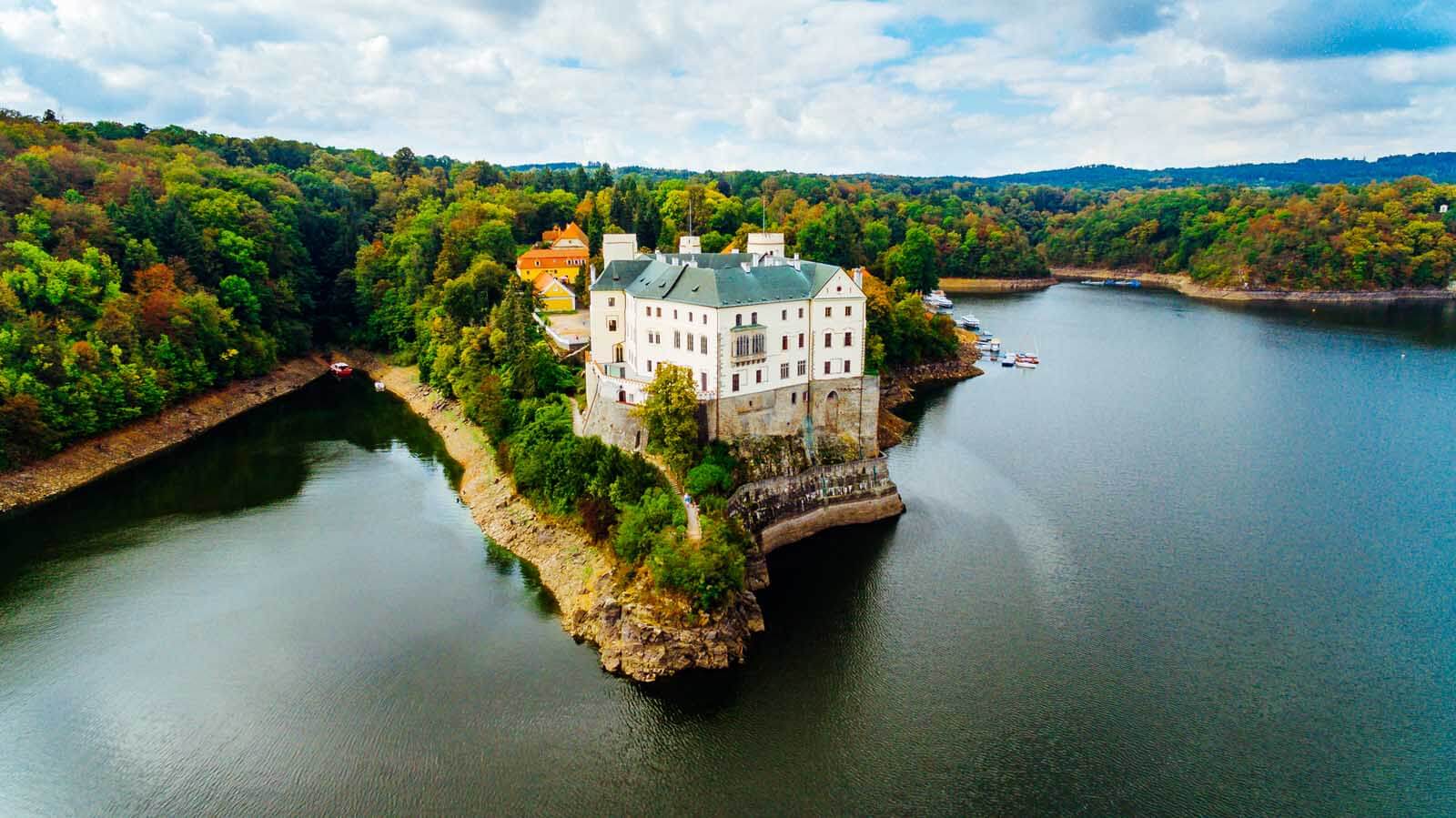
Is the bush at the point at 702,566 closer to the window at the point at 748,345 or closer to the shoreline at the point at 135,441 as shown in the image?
the window at the point at 748,345

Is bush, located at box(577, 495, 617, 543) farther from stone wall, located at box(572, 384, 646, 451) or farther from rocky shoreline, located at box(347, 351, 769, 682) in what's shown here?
stone wall, located at box(572, 384, 646, 451)

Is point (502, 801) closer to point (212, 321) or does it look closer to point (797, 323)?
point (797, 323)

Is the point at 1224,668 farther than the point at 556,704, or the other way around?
the point at 1224,668

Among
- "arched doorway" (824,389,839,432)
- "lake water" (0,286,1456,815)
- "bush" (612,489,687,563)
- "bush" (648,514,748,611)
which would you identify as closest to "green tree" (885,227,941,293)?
"lake water" (0,286,1456,815)

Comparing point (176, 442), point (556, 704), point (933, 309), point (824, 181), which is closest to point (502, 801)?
point (556, 704)

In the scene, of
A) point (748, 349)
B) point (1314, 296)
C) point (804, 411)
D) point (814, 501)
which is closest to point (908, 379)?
point (804, 411)

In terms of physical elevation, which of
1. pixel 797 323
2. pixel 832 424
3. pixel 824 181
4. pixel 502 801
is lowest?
pixel 502 801

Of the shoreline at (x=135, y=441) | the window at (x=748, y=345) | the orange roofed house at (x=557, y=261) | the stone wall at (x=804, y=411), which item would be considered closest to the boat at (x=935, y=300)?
the orange roofed house at (x=557, y=261)
